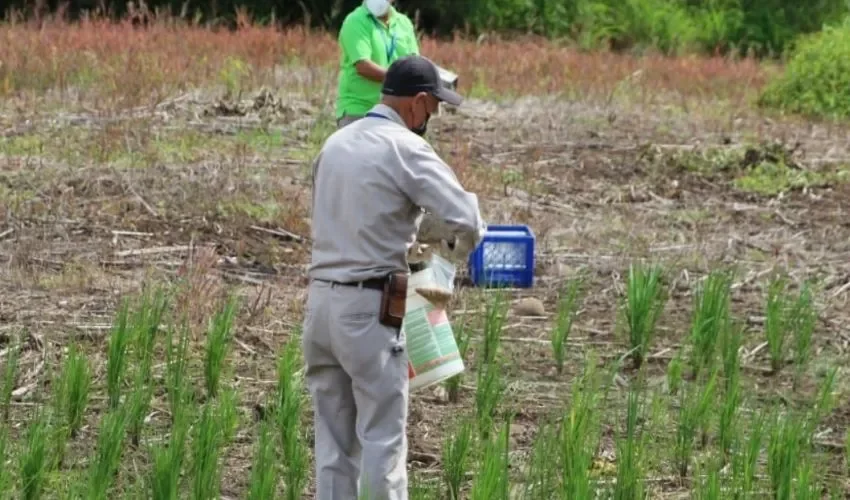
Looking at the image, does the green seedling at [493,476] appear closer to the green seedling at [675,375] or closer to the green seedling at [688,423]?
the green seedling at [688,423]

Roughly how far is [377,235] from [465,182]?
16.4 feet

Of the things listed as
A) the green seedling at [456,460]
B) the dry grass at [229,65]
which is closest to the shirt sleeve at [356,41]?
the green seedling at [456,460]

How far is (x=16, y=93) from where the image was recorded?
11.5 meters

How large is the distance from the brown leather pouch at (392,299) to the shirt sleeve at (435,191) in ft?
0.63

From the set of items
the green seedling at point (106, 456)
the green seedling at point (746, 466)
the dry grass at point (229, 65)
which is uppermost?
the green seedling at point (746, 466)

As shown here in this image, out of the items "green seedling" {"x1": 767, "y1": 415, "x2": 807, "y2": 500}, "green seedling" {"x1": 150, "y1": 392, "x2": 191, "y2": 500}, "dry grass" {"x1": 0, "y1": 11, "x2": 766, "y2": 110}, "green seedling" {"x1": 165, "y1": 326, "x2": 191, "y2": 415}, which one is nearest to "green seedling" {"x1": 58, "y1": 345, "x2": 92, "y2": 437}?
"green seedling" {"x1": 165, "y1": 326, "x2": 191, "y2": 415}

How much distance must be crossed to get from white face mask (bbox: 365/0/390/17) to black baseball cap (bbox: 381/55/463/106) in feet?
9.53

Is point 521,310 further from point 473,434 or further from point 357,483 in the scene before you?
point 357,483

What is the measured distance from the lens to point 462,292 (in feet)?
22.5

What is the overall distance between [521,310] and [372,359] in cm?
281

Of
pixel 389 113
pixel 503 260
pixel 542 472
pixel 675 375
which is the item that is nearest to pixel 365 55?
pixel 503 260

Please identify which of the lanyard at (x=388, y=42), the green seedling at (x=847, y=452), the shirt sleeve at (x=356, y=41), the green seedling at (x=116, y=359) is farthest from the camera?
the lanyard at (x=388, y=42)

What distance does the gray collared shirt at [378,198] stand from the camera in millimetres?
4012

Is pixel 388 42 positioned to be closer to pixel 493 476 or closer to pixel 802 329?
pixel 802 329
